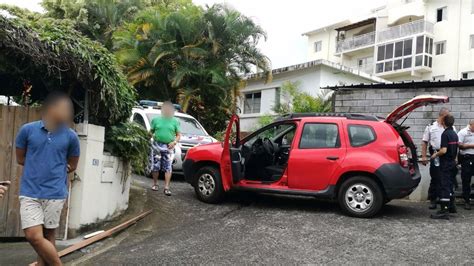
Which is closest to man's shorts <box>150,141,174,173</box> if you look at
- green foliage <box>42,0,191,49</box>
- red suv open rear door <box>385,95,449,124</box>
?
→ red suv open rear door <box>385,95,449,124</box>

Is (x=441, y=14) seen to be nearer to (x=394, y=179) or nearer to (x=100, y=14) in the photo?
(x=100, y=14)

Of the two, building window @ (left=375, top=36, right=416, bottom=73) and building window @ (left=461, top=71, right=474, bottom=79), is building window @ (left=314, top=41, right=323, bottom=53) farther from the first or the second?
building window @ (left=461, top=71, right=474, bottom=79)

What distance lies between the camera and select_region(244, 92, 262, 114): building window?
25.1 m

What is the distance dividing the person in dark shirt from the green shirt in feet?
15.1

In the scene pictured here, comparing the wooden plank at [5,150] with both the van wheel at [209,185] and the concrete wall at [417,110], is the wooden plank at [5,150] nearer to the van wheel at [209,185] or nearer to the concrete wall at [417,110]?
the van wheel at [209,185]

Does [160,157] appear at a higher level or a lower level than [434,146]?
lower

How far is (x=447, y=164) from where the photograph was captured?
7887 millimetres

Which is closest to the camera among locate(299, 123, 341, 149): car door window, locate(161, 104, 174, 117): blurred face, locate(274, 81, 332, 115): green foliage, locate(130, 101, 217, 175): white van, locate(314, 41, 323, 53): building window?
locate(299, 123, 341, 149): car door window

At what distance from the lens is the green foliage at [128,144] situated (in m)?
7.47

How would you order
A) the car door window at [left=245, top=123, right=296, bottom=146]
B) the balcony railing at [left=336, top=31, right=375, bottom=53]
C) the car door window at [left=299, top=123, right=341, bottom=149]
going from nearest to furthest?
the car door window at [left=299, top=123, right=341, bottom=149] → the car door window at [left=245, top=123, right=296, bottom=146] → the balcony railing at [left=336, top=31, right=375, bottom=53]

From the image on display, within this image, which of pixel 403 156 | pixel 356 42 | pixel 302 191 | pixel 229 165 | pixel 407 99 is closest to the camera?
pixel 403 156

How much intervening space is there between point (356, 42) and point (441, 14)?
7148 mm

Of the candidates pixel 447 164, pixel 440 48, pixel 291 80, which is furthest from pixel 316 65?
pixel 440 48

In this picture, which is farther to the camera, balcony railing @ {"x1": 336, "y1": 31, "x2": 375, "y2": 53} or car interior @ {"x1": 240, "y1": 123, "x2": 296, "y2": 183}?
balcony railing @ {"x1": 336, "y1": 31, "x2": 375, "y2": 53}
